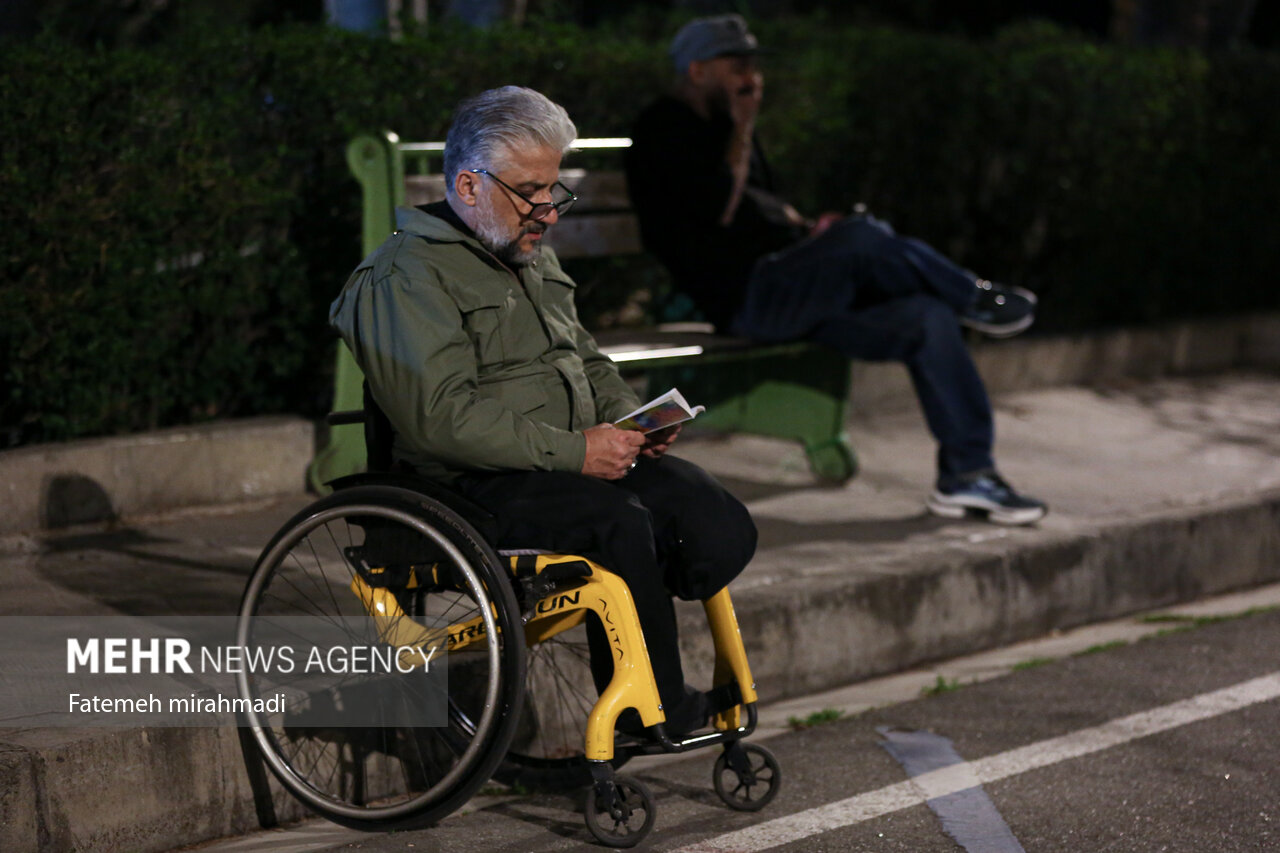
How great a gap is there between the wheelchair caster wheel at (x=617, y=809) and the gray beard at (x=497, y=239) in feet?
3.79

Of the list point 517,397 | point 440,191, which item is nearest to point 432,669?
point 517,397

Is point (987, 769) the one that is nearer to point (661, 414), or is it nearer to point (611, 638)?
point (611, 638)

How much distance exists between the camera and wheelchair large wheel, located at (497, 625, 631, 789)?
14.9 ft

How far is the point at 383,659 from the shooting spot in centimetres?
409

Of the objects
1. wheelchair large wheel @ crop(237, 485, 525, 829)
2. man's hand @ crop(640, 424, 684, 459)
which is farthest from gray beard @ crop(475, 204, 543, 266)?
wheelchair large wheel @ crop(237, 485, 525, 829)

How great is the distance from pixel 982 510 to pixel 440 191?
2.13 meters

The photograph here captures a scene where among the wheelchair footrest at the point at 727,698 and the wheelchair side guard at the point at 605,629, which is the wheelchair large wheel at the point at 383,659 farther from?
the wheelchair footrest at the point at 727,698

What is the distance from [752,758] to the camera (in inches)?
184

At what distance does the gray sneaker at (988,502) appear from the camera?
6.18m

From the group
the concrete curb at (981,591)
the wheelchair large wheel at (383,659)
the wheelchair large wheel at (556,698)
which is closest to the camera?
the wheelchair large wheel at (383,659)

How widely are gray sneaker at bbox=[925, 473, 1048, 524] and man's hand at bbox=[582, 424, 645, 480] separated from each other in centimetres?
256

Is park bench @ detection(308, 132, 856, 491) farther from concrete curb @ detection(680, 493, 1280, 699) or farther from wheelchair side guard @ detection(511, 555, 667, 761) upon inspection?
wheelchair side guard @ detection(511, 555, 667, 761)

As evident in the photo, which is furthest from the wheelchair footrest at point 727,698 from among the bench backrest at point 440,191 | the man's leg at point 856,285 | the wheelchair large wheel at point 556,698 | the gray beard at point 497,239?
the man's leg at point 856,285

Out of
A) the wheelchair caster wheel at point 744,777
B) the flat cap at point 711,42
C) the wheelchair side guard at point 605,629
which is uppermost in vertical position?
the flat cap at point 711,42
